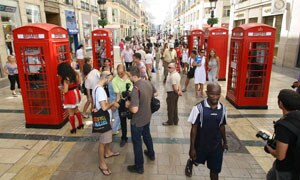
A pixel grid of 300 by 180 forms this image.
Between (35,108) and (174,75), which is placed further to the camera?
(35,108)

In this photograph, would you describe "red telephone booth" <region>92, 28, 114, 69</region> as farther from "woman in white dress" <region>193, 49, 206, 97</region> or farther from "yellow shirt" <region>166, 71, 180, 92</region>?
"yellow shirt" <region>166, 71, 180, 92</region>

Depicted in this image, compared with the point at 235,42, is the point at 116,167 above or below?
below

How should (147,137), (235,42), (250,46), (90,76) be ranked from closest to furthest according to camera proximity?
(147,137)
(90,76)
(250,46)
(235,42)

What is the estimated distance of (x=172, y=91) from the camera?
5.62m

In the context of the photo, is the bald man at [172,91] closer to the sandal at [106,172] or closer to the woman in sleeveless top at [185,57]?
the sandal at [106,172]

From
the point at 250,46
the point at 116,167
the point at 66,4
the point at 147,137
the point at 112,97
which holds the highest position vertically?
the point at 66,4

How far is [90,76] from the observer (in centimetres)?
575

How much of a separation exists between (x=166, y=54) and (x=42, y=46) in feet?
21.2

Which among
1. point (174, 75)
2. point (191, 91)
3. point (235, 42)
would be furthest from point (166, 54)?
point (174, 75)

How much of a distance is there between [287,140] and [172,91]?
3.61 m

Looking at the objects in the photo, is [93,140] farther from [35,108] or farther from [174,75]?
[174,75]

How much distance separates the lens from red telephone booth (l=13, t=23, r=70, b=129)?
16.9ft

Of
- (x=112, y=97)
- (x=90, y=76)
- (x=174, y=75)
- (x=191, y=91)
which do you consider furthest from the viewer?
(x=191, y=91)

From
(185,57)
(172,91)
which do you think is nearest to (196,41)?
(185,57)
